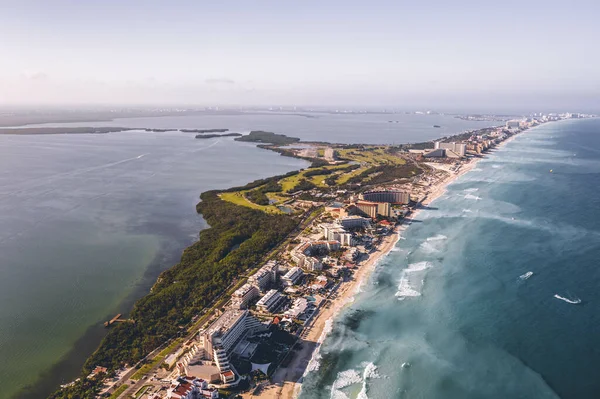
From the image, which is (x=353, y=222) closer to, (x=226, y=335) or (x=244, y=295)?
(x=244, y=295)

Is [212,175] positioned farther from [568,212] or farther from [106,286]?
[568,212]

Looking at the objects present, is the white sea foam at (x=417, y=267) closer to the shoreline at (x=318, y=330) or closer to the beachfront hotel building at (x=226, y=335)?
the shoreline at (x=318, y=330)

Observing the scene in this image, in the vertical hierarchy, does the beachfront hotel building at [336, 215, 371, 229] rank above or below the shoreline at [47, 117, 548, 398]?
above

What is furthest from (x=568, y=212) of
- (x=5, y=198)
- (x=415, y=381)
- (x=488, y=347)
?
(x=5, y=198)

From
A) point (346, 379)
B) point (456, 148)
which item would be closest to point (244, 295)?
point (346, 379)

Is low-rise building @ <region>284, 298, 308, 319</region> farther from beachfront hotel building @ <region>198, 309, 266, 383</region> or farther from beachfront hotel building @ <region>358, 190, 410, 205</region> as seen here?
beachfront hotel building @ <region>358, 190, 410, 205</region>

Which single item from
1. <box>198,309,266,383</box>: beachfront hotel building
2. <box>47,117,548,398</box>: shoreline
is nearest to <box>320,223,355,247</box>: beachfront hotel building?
<box>47,117,548,398</box>: shoreline

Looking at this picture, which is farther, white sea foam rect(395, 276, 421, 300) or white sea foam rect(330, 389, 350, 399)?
white sea foam rect(395, 276, 421, 300)
